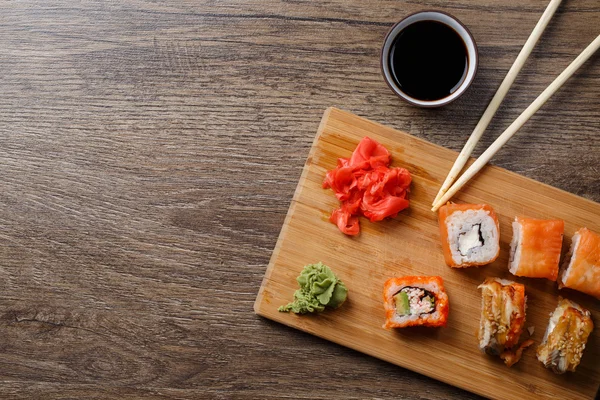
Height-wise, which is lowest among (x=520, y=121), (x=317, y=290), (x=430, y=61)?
(x=317, y=290)

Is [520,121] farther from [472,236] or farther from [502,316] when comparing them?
[502,316]

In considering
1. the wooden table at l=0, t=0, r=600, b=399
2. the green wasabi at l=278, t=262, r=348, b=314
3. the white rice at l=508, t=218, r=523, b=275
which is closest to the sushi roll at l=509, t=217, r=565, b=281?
the white rice at l=508, t=218, r=523, b=275

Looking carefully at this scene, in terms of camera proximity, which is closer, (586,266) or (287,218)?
(586,266)

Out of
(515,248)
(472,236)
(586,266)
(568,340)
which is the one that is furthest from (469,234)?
(568,340)

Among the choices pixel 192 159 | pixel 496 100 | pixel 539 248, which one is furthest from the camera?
pixel 192 159

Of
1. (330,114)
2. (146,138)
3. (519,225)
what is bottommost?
(146,138)

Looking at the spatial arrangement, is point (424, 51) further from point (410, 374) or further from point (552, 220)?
point (410, 374)

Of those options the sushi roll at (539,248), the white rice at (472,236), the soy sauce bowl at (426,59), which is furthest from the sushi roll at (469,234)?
the soy sauce bowl at (426,59)

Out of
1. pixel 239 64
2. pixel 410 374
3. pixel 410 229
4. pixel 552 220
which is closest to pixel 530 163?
pixel 552 220

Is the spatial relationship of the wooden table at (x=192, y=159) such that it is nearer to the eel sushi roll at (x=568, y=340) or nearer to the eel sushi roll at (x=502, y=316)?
the eel sushi roll at (x=502, y=316)
